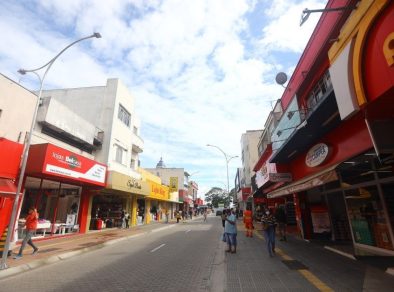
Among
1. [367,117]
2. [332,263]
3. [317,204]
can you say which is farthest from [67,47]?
[317,204]

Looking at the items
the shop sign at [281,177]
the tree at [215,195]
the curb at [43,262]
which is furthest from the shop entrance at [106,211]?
the tree at [215,195]

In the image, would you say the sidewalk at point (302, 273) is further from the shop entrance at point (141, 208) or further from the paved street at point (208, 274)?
the shop entrance at point (141, 208)

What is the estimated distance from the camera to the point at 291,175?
15.2 metres

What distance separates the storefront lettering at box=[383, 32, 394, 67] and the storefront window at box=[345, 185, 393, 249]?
5.03 metres

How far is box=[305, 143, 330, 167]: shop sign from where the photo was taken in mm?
10320

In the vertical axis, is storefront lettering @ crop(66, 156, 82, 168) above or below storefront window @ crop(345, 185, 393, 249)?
above

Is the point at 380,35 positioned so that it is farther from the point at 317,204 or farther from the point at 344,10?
the point at 317,204

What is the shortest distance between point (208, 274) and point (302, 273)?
101 inches

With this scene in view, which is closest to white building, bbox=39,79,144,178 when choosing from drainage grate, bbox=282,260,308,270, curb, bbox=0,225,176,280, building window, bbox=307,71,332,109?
curb, bbox=0,225,176,280

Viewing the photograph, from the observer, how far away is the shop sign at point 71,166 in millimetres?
14211

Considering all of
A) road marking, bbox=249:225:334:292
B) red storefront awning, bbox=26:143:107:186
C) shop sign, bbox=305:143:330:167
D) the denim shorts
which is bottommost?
road marking, bbox=249:225:334:292

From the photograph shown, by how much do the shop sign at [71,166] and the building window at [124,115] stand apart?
6.40m

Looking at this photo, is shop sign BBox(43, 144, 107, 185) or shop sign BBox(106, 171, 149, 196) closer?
shop sign BBox(43, 144, 107, 185)

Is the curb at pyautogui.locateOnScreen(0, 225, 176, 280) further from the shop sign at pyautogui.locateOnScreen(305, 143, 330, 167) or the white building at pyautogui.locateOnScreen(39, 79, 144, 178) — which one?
the shop sign at pyautogui.locateOnScreen(305, 143, 330, 167)
